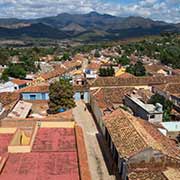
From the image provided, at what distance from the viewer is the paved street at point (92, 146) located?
77.0 feet

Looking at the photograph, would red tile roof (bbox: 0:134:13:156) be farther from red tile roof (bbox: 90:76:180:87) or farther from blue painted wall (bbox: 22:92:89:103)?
red tile roof (bbox: 90:76:180:87)

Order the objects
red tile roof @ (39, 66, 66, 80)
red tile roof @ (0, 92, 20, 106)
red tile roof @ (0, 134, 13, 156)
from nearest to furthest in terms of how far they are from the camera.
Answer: red tile roof @ (0, 134, 13, 156), red tile roof @ (0, 92, 20, 106), red tile roof @ (39, 66, 66, 80)

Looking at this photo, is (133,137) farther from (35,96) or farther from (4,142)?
(35,96)

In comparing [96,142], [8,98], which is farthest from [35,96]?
[96,142]

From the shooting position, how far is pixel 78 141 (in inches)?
854

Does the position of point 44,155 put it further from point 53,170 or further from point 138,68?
point 138,68

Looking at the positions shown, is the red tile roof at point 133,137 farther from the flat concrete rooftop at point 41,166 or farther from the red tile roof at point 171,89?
the red tile roof at point 171,89

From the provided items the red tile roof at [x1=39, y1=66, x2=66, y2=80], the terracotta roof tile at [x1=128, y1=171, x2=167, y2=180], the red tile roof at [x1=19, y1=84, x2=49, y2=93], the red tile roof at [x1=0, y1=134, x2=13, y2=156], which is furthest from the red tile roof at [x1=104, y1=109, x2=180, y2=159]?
the red tile roof at [x1=39, y1=66, x2=66, y2=80]

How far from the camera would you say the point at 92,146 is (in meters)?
28.4

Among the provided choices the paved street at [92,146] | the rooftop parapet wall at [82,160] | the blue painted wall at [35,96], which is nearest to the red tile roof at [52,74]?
the blue painted wall at [35,96]

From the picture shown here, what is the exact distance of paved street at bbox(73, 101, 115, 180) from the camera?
924 inches

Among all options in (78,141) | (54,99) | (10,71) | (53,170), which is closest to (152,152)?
(78,141)

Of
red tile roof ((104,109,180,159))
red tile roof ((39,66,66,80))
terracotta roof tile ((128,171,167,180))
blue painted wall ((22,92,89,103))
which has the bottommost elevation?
red tile roof ((39,66,66,80))

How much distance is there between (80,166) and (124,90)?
25.8 meters
